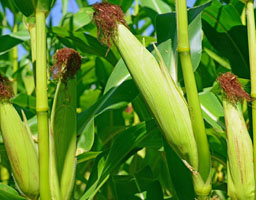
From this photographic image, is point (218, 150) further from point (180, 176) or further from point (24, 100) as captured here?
point (24, 100)

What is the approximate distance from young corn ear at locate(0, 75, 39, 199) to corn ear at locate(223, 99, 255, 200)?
434mm

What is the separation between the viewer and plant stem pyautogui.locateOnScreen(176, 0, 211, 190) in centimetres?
85

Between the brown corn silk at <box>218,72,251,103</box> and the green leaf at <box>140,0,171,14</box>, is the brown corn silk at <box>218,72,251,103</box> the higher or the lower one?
the lower one

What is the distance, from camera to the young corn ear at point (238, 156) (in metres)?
0.94

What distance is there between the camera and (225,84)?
1010 mm

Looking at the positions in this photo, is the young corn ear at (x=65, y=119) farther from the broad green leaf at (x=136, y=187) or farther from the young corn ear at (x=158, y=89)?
the broad green leaf at (x=136, y=187)

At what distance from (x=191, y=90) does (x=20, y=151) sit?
41 cm

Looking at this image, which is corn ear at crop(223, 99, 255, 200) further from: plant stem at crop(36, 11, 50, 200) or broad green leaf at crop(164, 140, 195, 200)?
plant stem at crop(36, 11, 50, 200)

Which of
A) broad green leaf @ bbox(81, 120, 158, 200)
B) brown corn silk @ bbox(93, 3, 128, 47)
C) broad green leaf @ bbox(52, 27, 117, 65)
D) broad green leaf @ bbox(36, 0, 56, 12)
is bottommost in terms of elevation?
broad green leaf @ bbox(81, 120, 158, 200)

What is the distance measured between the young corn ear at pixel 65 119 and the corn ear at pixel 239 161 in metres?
0.39

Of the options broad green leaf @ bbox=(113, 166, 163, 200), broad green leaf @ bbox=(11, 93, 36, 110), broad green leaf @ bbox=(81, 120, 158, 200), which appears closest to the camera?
broad green leaf @ bbox=(81, 120, 158, 200)

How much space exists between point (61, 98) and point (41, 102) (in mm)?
228

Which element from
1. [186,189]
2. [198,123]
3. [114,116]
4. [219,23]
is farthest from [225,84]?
[114,116]

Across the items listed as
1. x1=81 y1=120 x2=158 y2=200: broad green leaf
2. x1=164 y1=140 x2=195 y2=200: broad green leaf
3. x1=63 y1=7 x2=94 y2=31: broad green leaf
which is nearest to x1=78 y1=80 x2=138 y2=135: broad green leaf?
x1=81 y1=120 x2=158 y2=200: broad green leaf
